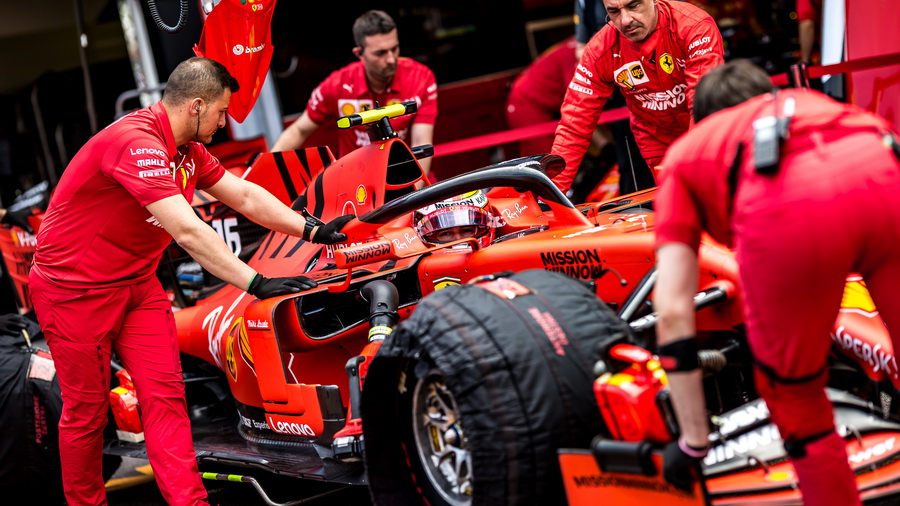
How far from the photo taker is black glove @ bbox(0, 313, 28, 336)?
598 centimetres

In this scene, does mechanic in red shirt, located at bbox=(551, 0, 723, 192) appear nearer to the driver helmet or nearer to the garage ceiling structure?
the driver helmet

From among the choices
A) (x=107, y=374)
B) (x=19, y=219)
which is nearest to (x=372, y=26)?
(x=19, y=219)

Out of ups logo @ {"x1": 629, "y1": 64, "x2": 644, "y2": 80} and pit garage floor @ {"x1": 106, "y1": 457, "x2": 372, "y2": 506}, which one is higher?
ups logo @ {"x1": 629, "y1": 64, "x2": 644, "y2": 80}

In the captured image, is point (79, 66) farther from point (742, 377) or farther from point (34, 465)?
point (742, 377)

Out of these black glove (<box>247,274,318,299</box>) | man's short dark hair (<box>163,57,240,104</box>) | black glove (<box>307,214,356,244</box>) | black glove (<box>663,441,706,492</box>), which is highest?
man's short dark hair (<box>163,57,240,104</box>)

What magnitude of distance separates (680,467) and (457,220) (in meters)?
2.05

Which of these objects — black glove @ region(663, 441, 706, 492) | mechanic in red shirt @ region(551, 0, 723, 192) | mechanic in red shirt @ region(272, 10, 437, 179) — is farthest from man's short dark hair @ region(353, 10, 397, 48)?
black glove @ region(663, 441, 706, 492)

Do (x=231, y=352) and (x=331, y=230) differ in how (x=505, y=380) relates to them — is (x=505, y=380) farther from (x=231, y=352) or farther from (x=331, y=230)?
(x=231, y=352)

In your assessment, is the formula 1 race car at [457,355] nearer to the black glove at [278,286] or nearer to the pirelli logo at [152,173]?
the black glove at [278,286]

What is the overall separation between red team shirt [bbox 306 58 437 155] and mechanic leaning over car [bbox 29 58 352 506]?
103 inches

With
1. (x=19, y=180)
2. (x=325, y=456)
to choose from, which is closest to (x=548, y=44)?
(x=19, y=180)

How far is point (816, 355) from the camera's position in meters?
2.63

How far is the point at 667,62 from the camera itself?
5.25m

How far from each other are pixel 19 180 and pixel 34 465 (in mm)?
7494
